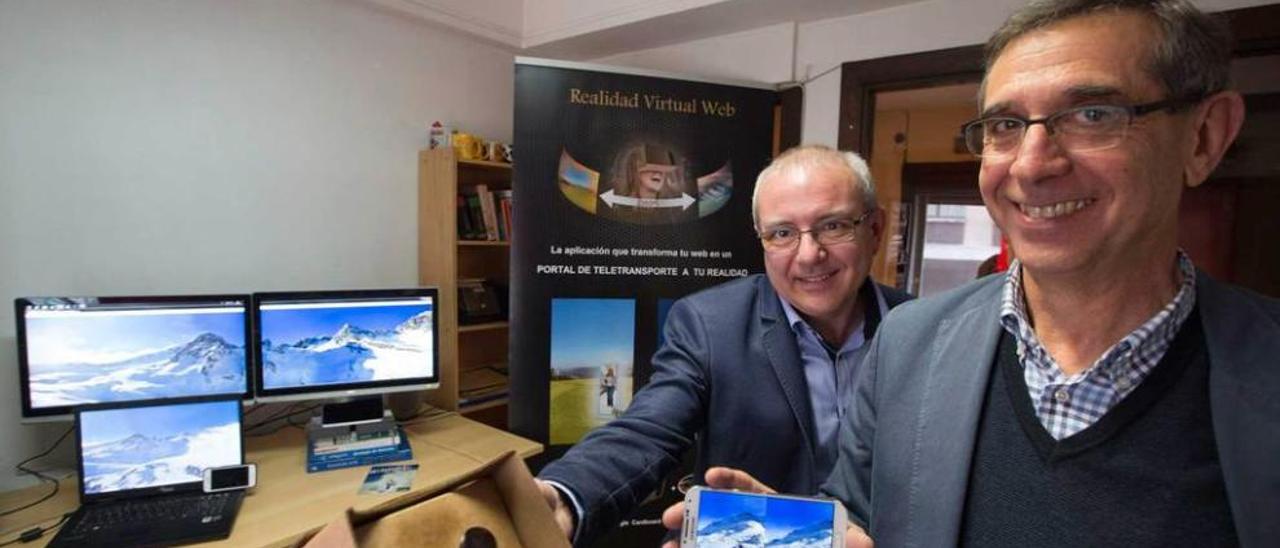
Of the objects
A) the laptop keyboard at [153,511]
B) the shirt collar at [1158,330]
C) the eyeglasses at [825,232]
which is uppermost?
the eyeglasses at [825,232]

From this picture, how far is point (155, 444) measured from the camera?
169 centimetres

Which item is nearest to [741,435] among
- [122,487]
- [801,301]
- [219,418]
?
[801,301]

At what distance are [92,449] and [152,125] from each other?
1.07 metres

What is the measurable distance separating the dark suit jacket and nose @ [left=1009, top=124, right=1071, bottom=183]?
60cm

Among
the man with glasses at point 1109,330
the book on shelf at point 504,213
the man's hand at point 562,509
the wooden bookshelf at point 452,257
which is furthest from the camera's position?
the book on shelf at point 504,213

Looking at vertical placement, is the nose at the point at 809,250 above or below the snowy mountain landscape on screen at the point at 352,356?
above

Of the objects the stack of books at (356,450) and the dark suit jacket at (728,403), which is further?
the stack of books at (356,450)

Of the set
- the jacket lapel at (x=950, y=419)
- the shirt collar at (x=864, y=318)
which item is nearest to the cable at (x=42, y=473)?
the shirt collar at (x=864, y=318)

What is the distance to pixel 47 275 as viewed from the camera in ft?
5.96

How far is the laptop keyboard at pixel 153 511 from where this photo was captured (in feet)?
4.98

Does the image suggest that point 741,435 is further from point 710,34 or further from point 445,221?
point 710,34

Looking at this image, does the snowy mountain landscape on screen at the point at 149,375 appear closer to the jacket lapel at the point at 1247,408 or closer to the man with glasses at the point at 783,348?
the man with glasses at the point at 783,348

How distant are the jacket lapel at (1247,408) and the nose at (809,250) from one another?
1.96 feet

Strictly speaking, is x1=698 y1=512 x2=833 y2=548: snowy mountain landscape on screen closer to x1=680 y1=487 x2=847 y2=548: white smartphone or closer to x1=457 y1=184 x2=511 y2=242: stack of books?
x1=680 y1=487 x2=847 y2=548: white smartphone
